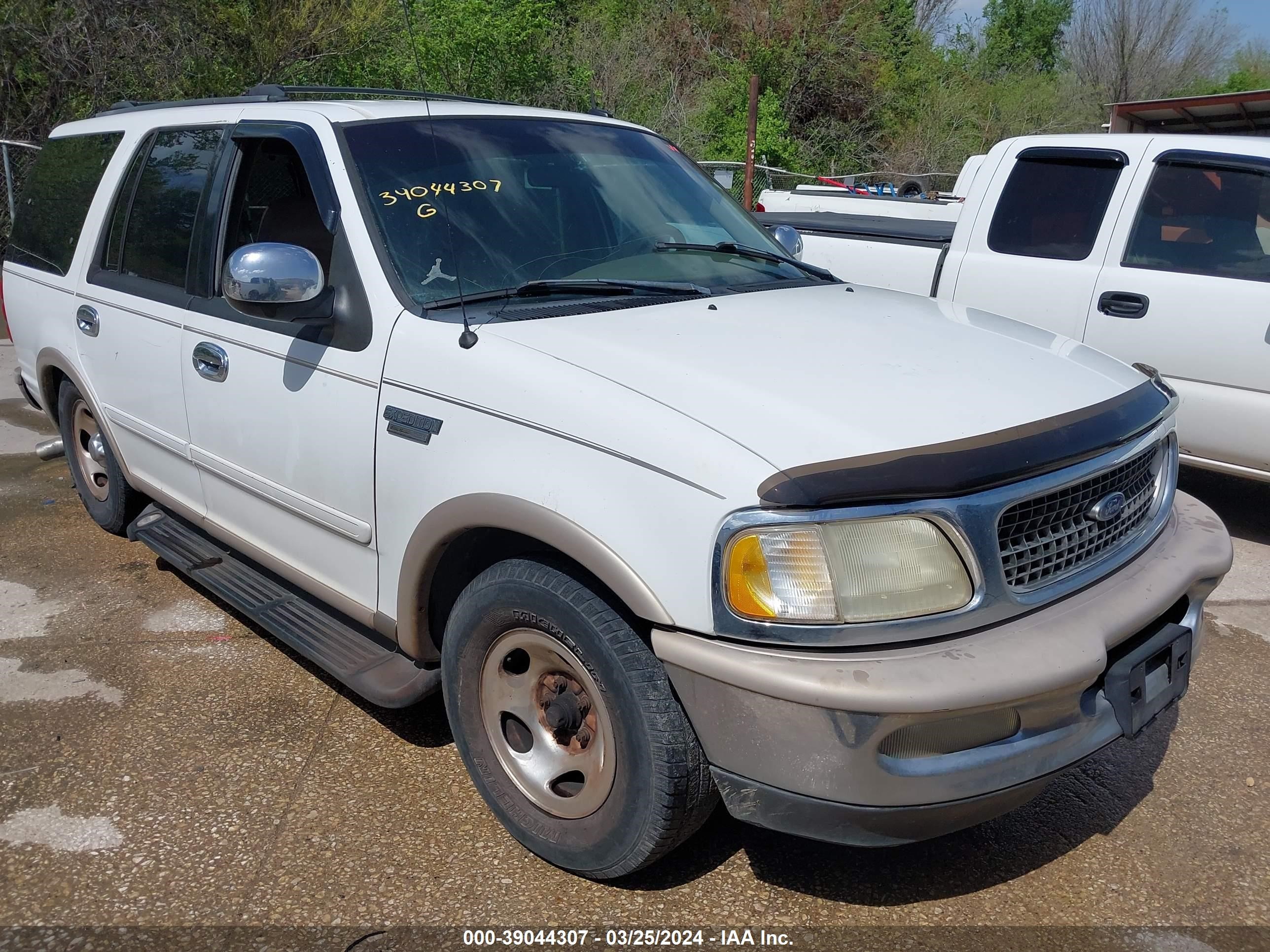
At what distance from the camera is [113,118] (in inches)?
184

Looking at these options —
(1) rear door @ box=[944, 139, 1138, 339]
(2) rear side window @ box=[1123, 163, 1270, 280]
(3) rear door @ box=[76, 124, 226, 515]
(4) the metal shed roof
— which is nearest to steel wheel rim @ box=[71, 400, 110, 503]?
(3) rear door @ box=[76, 124, 226, 515]

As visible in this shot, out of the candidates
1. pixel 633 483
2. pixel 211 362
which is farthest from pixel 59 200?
pixel 633 483

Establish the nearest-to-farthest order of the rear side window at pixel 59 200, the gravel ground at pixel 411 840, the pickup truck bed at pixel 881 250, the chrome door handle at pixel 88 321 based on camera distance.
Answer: the gravel ground at pixel 411 840 < the chrome door handle at pixel 88 321 < the rear side window at pixel 59 200 < the pickup truck bed at pixel 881 250

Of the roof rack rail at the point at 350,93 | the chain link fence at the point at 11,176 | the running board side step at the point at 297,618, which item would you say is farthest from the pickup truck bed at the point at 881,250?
the chain link fence at the point at 11,176

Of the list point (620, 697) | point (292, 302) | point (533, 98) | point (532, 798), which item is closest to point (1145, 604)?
point (620, 697)

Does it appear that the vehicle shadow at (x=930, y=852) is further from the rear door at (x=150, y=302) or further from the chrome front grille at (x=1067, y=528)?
the rear door at (x=150, y=302)

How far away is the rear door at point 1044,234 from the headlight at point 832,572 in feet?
12.8

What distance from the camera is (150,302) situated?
3.95 meters

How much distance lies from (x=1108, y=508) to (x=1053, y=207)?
3759mm

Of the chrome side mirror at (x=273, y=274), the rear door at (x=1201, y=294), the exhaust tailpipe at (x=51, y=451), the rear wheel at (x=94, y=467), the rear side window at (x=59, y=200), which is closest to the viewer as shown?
the chrome side mirror at (x=273, y=274)

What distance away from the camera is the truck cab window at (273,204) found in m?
3.55

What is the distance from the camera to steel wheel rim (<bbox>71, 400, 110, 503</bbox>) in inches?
194

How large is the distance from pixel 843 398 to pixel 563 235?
1.24m

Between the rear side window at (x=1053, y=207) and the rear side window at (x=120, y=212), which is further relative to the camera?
the rear side window at (x=1053, y=207)
